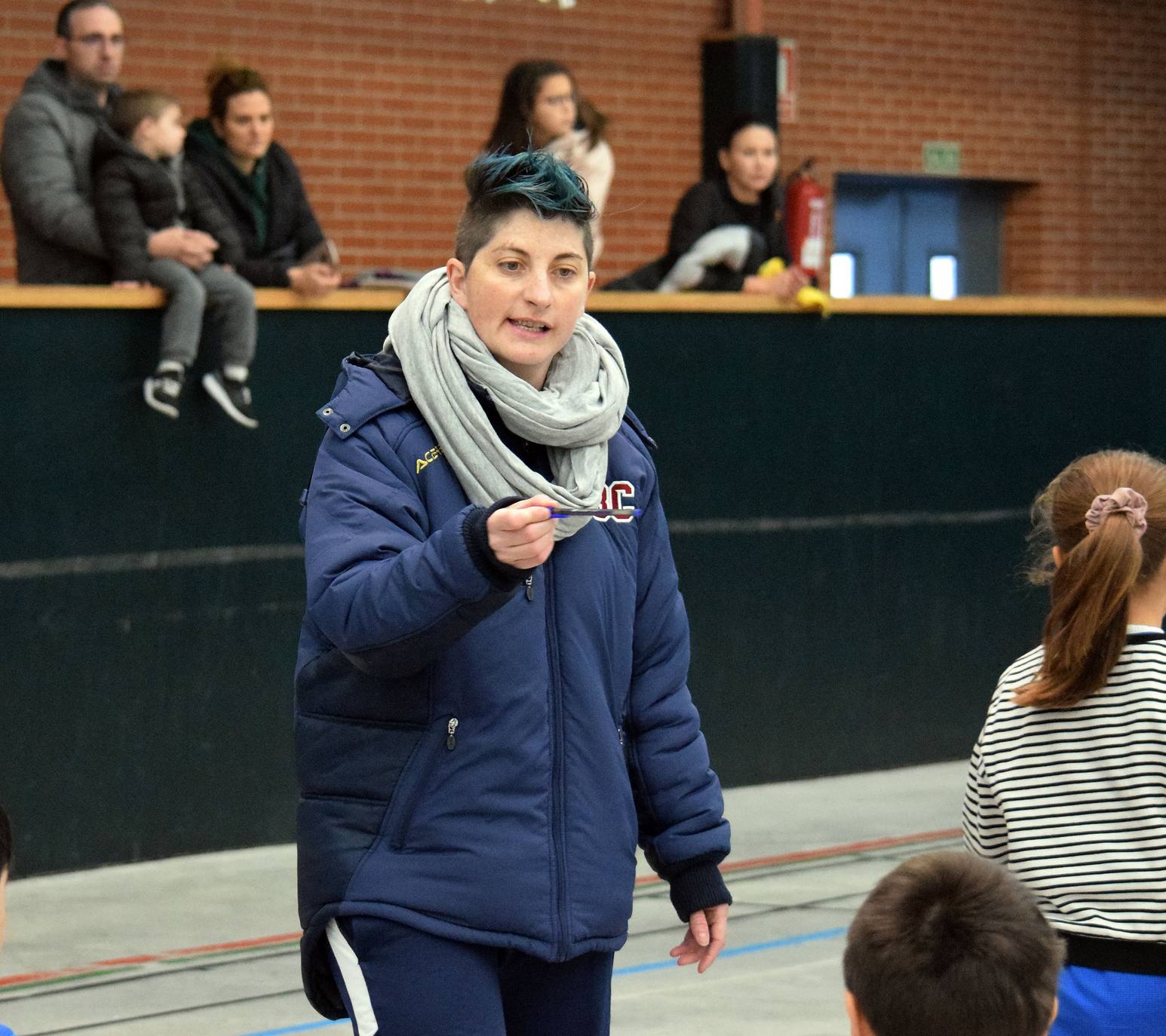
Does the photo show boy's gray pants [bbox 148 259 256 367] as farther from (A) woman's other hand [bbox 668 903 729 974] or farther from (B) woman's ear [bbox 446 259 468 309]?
(A) woman's other hand [bbox 668 903 729 974]

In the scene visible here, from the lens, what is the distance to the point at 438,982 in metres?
2.84

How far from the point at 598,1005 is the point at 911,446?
6.68 metres

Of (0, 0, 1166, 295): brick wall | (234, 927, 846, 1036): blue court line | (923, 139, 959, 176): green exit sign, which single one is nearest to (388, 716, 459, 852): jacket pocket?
(234, 927, 846, 1036): blue court line

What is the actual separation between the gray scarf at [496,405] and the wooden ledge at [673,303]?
162 inches

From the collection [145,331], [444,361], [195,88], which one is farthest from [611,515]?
[195,88]

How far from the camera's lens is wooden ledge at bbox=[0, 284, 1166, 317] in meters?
6.93

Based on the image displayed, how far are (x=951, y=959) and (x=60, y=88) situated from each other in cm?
586

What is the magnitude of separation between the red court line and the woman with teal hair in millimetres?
2973

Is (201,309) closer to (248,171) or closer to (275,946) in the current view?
(248,171)

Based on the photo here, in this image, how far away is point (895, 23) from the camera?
42.2ft

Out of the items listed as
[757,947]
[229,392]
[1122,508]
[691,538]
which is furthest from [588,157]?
Answer: [1122,508]

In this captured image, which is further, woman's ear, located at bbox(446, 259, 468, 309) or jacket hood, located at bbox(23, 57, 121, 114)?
jacket hood, located at bbox(23, 57, 121, 114)

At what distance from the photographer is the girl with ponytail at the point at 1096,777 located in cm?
320

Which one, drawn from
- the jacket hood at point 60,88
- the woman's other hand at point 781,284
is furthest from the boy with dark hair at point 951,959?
the woman's other hand at point 781,284
